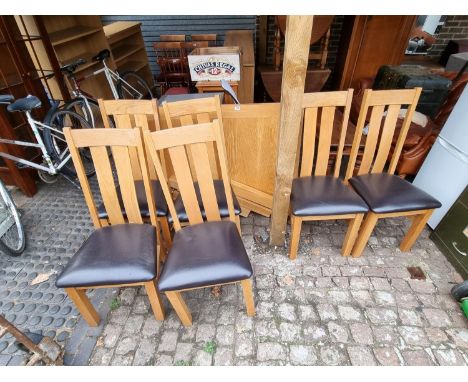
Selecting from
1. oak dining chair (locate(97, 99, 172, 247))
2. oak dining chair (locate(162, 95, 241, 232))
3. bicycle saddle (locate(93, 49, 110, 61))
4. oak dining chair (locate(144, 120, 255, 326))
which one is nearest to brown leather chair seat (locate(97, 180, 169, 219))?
oak dining chair (locate(97, 99, 172, 247))

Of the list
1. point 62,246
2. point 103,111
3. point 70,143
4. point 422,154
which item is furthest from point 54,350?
point 422,154

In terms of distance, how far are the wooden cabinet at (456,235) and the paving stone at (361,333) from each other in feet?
3.39

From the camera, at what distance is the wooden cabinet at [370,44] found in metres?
3.47

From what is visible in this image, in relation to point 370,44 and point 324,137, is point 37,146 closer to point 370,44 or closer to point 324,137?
point 324,137

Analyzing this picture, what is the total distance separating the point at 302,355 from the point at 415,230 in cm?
144

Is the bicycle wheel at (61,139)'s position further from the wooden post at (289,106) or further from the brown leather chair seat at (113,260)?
the wooden post at (289,106)

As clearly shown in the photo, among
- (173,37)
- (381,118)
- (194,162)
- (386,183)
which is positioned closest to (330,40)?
(173,37)

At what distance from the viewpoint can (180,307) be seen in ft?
5.68

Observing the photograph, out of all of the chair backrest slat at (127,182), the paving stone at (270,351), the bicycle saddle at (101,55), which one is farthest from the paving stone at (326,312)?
the bicycle saddle at (101,55)

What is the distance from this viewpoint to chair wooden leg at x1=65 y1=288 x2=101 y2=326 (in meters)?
1.69

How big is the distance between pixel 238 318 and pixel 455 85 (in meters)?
3.44

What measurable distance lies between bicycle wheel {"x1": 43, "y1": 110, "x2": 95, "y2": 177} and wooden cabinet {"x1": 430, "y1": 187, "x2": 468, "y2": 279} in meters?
3.95

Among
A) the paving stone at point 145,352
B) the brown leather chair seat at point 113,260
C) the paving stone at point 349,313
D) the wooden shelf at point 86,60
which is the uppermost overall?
the wooden shelf at point 86,60

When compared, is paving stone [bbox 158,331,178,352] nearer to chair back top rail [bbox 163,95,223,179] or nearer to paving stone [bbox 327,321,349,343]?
paving stone [bbox 327,321,349,343]
